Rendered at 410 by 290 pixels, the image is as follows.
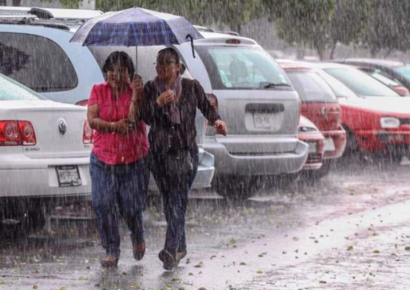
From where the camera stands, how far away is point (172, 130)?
873 cm

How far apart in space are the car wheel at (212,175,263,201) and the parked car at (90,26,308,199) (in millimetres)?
168

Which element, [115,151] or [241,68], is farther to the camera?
[241,68]

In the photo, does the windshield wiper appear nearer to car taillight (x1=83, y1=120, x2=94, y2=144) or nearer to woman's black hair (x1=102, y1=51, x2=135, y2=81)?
car taillight (x1=83, y1=120, x2=94, y2=144)

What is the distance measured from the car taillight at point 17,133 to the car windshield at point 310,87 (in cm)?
669

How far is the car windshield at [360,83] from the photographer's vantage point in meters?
18.6

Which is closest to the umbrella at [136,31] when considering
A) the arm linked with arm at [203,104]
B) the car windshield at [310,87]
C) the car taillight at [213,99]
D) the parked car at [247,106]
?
the arm linked with arm at [203,104]

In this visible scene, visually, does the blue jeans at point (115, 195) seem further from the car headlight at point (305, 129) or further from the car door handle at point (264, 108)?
the car headlight at point (305, 129)

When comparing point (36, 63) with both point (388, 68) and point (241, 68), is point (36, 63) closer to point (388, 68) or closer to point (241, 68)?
point (241, 68)

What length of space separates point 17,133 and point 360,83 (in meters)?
10.4

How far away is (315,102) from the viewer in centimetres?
1545

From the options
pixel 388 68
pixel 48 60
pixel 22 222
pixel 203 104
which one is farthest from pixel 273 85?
pixel 388 68

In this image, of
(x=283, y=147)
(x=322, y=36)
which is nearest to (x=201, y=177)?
(x=283, y=147)

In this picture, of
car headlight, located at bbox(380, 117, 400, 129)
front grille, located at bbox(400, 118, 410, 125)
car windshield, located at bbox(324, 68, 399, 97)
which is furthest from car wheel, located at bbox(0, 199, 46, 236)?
car windshield, located at bbox(324, 68, 399, 97)

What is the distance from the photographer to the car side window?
407 inches
